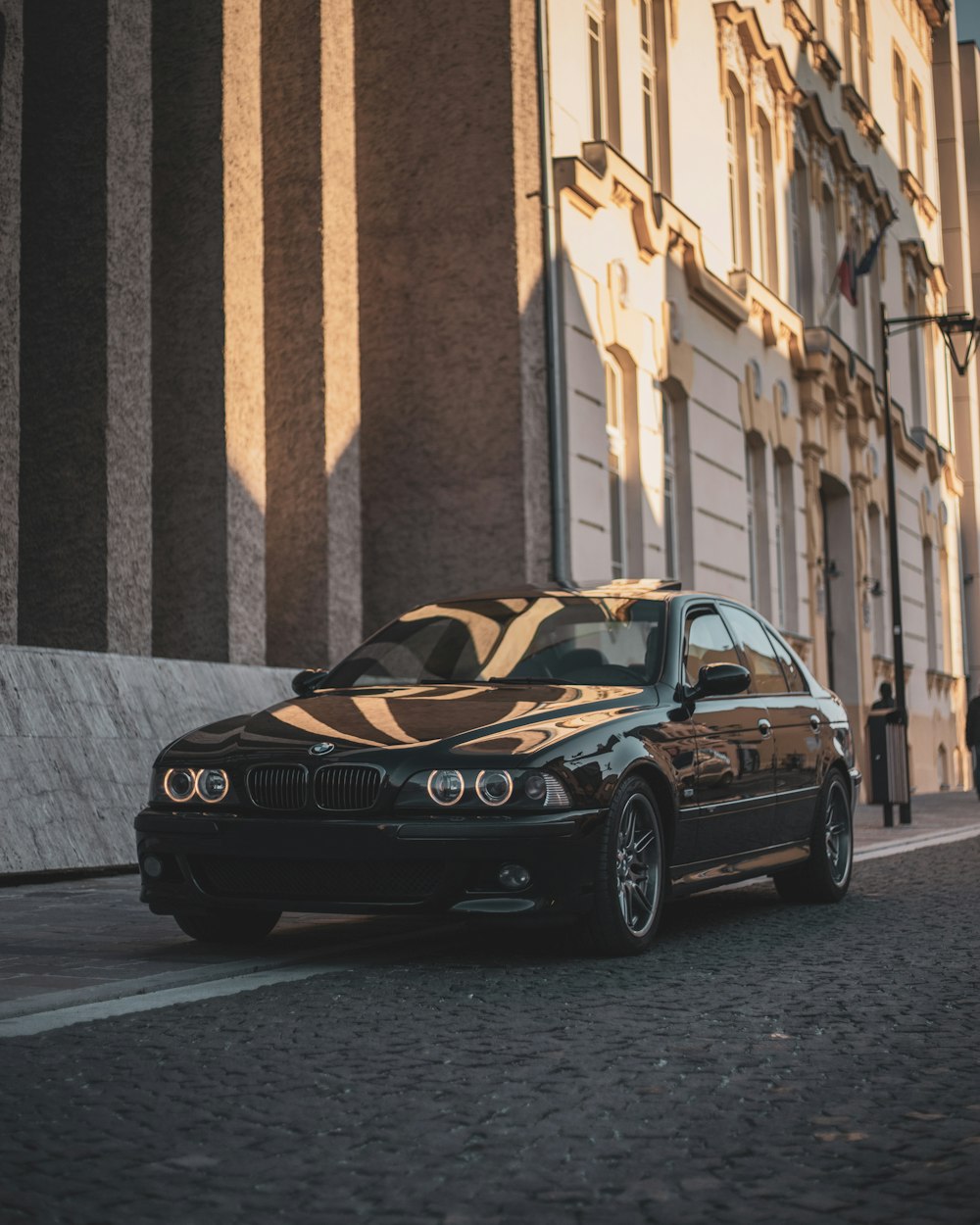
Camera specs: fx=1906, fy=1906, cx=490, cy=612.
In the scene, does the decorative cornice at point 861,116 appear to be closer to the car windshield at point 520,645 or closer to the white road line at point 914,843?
the white road line at point 914,843

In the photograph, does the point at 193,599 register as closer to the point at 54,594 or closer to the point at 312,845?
the point at 54,594

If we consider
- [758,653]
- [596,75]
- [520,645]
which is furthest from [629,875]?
[596,75]

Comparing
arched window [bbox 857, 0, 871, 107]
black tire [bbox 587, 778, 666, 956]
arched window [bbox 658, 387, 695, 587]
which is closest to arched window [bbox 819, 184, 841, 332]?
arched window [bbox 857, 0, 871, 107]

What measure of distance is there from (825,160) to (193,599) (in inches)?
790

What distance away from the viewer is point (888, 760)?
20.4 metres

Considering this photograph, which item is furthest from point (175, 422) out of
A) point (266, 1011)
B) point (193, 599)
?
point (266, 1011)

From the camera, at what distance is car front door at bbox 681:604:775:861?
8250 millimetres

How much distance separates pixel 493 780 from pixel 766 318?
21273mm

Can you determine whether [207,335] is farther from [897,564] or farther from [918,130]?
[918,130]

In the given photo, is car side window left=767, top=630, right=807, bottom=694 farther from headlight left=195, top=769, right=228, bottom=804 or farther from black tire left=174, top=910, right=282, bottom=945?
headlight left=195, top=769, right=228, bottom=804

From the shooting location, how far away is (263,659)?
52.9ft

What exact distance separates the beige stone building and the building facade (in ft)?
0.27

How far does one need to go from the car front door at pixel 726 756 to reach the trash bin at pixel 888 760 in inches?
437

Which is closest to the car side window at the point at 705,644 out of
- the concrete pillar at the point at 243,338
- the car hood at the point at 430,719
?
the car hood at the point at 430,719
